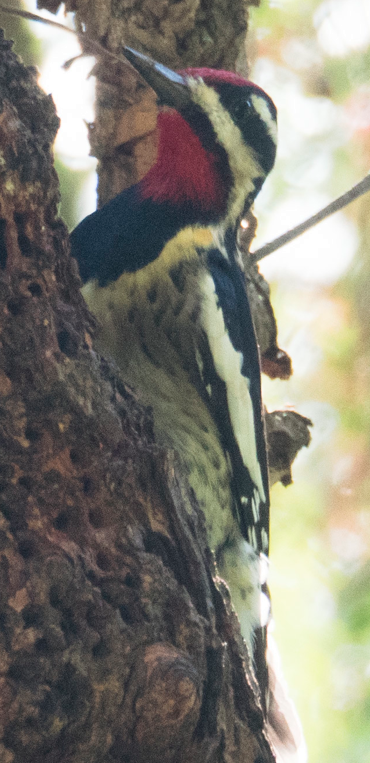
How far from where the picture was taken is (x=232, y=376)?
1671 millimetres

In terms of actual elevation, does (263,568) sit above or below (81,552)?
above

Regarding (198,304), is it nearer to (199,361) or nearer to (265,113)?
(199,361)

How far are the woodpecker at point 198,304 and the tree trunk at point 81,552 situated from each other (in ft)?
1.46

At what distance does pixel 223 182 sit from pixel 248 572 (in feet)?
2.94

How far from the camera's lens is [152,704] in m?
0.88

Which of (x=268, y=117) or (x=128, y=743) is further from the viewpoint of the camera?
(x=268, y=117)

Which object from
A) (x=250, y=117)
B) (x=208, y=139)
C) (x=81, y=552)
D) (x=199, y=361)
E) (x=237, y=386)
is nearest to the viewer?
(x=81, y=552)

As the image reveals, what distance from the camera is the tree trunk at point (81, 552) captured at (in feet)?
2.89

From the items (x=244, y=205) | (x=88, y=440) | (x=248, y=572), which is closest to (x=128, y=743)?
(x=88, y=440)

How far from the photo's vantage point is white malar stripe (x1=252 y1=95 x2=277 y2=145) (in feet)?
6.31

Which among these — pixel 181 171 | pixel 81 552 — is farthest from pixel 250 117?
pixel 81 552

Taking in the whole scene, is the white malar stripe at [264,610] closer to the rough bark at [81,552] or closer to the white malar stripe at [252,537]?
the white malar stripe at [252,537]

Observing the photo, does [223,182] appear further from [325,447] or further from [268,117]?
[325,447]

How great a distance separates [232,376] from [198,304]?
0.59 feet
